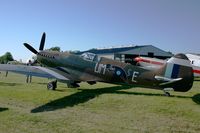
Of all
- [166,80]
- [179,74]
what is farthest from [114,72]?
[179,74]

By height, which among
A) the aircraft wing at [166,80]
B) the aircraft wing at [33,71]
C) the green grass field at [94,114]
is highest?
the aircraft wing at [166,80]

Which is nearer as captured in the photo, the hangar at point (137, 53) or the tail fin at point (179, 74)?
the tail fin at point (179, 74)

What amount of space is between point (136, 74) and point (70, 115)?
5484 millimetres

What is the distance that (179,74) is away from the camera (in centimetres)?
1288

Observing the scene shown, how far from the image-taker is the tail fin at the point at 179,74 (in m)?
12.7

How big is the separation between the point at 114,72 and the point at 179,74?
11.4 ft

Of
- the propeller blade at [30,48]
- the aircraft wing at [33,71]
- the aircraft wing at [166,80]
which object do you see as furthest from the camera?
the propeller blade at [30,48]

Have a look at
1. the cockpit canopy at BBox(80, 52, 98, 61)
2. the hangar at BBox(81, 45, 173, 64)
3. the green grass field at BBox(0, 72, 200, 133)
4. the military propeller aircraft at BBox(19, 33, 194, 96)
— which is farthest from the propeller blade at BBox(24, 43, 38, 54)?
the hangar at BBox(81, 45, 173, 64)

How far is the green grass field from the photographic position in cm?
802

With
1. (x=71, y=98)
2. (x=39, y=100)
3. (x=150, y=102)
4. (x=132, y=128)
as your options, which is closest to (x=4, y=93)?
(x=39, y=100)

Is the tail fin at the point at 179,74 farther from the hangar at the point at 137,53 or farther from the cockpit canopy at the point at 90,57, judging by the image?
the hangar at the point at 137,53

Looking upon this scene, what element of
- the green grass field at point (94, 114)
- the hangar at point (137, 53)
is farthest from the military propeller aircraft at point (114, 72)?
the hangar at point (137, 53)

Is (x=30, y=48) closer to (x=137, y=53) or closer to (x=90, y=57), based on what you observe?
(x=90, y=57)

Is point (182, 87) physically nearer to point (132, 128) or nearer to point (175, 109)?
point (175, 109)
